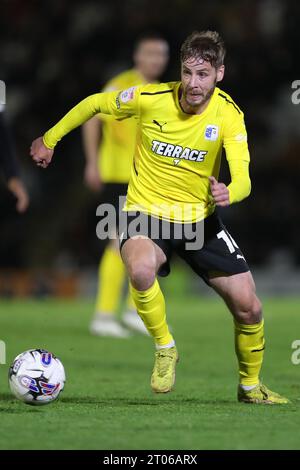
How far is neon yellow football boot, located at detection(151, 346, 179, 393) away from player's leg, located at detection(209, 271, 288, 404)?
1.27 ft

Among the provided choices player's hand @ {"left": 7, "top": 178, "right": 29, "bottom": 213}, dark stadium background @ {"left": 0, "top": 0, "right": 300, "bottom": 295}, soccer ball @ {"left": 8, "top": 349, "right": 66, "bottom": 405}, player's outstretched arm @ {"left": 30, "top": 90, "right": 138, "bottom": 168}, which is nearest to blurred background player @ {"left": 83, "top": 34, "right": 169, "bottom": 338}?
player's hand @ {"left": 7, "top": 178, "right": 29, "bottom": 213}

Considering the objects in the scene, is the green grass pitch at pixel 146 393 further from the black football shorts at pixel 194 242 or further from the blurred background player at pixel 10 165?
the blurred background player at pixel 10 165

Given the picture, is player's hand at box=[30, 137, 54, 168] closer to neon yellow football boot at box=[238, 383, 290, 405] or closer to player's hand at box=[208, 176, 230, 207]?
player's hand at box=[208, 176, 230, 207]

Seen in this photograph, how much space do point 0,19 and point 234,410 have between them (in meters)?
12.2

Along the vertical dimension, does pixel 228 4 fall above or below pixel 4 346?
above

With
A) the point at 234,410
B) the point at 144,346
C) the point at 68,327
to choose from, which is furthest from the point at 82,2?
the point at 234,410

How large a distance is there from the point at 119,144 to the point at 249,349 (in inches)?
176

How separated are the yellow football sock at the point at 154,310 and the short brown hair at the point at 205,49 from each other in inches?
46.7

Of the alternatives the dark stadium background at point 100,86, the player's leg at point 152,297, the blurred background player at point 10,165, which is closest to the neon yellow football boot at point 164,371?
the player's leg at point 152,297

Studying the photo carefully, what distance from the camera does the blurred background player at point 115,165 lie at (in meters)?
10.1

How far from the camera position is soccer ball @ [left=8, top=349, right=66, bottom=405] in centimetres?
572

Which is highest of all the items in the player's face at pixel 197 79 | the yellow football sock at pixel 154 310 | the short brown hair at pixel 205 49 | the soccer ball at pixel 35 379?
the short brown hair at pixel 205 49
